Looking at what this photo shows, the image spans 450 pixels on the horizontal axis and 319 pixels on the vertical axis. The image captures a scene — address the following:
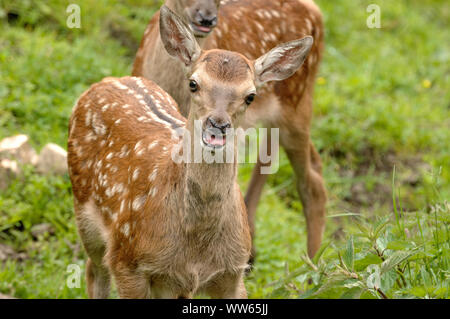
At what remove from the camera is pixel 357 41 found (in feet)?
33.2

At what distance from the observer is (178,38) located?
4.51 meters

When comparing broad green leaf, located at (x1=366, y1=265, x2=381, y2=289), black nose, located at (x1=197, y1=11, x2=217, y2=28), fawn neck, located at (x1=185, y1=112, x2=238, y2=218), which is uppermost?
black nose, located at (x1=197, y1=11, x2=217, y2=28)

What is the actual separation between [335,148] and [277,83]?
200cm

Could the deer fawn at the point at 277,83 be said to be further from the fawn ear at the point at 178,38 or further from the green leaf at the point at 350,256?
the green leaf at the point at 350,256

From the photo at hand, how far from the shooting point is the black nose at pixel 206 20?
5.55 metres

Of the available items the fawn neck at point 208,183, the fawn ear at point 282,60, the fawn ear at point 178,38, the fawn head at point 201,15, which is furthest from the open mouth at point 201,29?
the fawn neck at point 208,183

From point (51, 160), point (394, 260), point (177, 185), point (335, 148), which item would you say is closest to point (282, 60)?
point (177, 185)

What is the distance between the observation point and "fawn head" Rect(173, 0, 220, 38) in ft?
18.2

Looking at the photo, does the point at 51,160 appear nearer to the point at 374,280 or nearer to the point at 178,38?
the point at 178,38

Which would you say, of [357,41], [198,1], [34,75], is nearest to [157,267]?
[198,1]

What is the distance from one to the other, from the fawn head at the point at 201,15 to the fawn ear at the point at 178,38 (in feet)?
3.38

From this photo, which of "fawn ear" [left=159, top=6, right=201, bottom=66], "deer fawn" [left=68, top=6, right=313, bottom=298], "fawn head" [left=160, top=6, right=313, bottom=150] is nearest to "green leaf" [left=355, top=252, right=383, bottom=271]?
"deer fawn" [left=68, top=6, right=313, bottom=298]

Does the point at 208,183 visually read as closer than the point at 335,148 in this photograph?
Yes

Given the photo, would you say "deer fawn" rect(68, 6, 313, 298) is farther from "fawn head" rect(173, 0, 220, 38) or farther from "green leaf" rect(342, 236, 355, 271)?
"fawn head" rect(173, 0, 220, 38)
